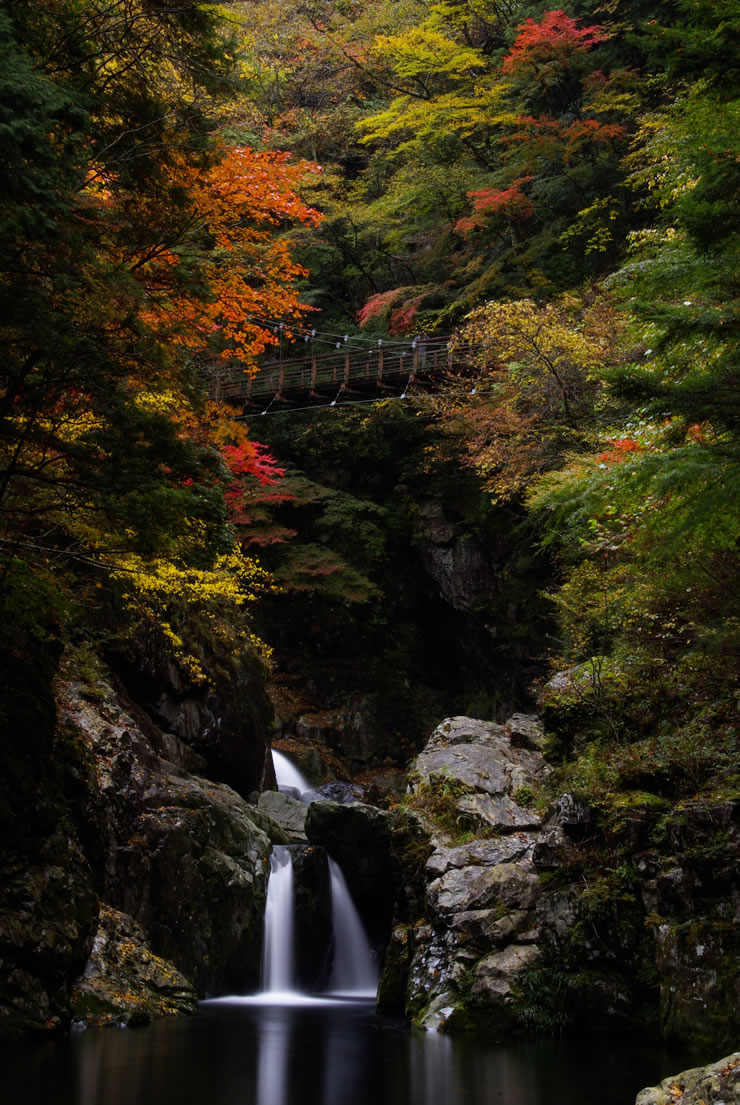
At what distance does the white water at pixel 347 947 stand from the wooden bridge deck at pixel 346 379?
35.2 feet

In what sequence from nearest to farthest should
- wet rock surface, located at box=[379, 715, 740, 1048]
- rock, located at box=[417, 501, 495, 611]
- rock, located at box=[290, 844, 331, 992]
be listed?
wet rock surface, located at box=[379, 715, 740, 1048] → rock, located at box=[290, 844, 331, 992] → rock, located at box=[417, 501, 495, 611]

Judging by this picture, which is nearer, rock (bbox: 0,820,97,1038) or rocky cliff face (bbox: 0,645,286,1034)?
rock (bbox: 0,820,97,1038)

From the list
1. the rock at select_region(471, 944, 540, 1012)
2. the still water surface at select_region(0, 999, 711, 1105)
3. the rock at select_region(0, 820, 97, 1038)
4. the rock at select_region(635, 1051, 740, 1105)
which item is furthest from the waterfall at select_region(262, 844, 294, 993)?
the rock at select_region(635, 1051, 740, 1105)

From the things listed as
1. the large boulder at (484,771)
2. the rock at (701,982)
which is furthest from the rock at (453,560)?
the rock at (701,982)

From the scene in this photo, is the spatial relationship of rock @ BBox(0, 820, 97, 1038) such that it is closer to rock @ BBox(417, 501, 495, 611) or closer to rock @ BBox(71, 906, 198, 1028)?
rock @ BBox(71, 906, 198, 1028)

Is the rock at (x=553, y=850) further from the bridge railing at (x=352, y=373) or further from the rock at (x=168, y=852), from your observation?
the bridge railing at (x=352, y=373)

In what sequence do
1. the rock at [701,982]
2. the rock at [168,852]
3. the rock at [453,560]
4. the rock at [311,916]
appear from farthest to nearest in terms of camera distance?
the rock at [453,560], the rock at [311,916], the rock at [168,852], the rock at [701,982]

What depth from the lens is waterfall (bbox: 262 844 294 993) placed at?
11.5m

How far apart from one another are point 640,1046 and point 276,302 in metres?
7.60

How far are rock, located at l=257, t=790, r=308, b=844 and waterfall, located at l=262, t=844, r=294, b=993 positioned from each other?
1.93m

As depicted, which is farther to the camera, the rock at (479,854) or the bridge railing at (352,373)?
the bridge railing at (352,373)

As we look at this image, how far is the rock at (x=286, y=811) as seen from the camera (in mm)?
14352

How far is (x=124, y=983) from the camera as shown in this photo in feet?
26.4

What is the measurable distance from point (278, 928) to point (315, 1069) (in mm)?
5200
